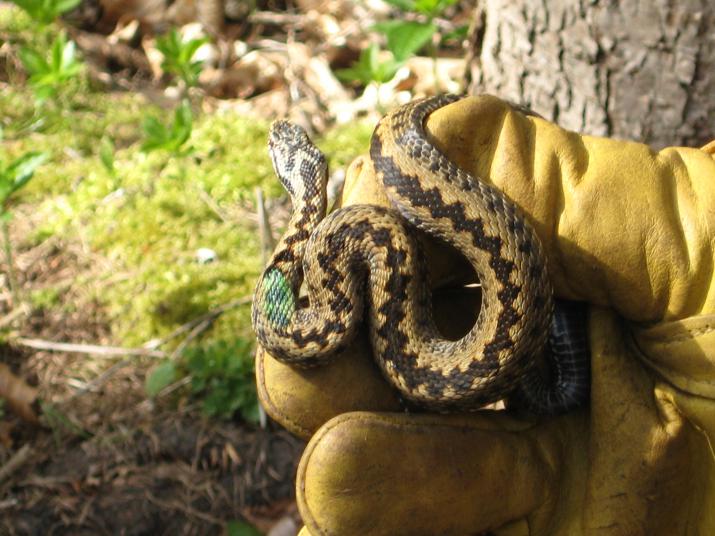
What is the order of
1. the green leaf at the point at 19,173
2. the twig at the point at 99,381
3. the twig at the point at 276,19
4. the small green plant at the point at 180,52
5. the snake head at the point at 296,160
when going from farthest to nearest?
the twig at the point at 276,19, the small green plant at the point at 180,52, the twig at the point at 99,381, the green leaf at the point at 19,173, the snake head at the point at 296,160

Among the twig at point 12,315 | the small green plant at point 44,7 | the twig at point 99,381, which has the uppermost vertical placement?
the small green plant at point 44,7

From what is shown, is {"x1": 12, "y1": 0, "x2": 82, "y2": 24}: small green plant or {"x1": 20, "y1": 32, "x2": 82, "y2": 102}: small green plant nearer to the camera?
{"x1": 20, "y1": 32, "x2": 82, "y2": 102}: small green plant

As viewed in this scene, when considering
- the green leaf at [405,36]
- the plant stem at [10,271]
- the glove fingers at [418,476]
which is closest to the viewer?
the glove fingers at [418,476]

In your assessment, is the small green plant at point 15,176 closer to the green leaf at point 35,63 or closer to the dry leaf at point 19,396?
the dry leaf at point 19,396

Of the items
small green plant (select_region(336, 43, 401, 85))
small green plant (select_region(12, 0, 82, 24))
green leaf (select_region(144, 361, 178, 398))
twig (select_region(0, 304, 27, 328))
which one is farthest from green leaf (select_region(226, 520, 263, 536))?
small green plant (select_region(12, 0, 82, 24))

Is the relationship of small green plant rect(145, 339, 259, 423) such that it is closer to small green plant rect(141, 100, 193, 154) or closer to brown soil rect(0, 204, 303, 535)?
brown soil rect(0, 204, 303, 535)

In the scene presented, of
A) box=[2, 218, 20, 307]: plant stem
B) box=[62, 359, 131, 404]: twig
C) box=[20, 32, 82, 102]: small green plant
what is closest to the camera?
box=[62, 359, 131, 404]: twig

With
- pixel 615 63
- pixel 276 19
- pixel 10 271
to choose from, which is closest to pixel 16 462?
pixel 10 271

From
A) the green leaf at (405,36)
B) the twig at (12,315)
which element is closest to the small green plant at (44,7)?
the twig at (12,315)
